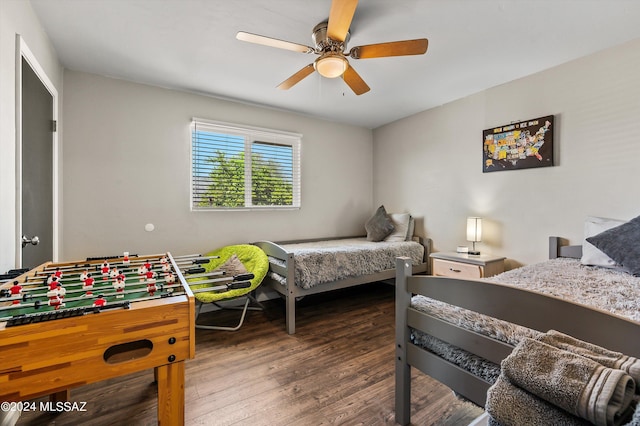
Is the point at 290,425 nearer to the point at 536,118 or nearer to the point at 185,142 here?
the point at 185,142

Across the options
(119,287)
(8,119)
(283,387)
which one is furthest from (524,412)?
(8,119)

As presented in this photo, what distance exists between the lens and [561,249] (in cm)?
258

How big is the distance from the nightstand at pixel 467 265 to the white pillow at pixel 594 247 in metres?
0.71

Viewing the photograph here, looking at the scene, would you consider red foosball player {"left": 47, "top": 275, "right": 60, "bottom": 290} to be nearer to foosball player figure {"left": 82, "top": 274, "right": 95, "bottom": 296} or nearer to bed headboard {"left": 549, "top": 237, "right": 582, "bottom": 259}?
foosball player figure {"left": 82, "top": 274, "right": 95, "bottom": 296}

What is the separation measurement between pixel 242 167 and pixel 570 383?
133 inches

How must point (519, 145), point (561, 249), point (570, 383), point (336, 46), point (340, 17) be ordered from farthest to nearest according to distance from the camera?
point (519, 145), point (561, 249), point (336, 46), point (340, 17), point (570, 383)

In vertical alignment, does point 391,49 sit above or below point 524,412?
above

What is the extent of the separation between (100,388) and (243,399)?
985 millimetres

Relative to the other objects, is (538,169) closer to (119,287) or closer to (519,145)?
(519,145)

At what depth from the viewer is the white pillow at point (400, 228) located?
3.90m

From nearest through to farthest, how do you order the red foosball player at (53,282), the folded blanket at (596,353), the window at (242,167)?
the folded blanket at (596,353)
the red foosball player at (53,282)
the window at (242,167)

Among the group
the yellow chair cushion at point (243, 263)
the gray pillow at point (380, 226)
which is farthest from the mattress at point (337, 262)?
the gray pillow at point (380, 226)

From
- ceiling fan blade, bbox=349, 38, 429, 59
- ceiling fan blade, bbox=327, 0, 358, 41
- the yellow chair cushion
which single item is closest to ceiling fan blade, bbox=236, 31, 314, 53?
ceiling fan blade, bbox=327, 0, 358, 41

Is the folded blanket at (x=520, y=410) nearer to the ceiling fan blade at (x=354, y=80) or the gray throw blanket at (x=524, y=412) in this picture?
the gray throw blanket at (x=524, y=412)
